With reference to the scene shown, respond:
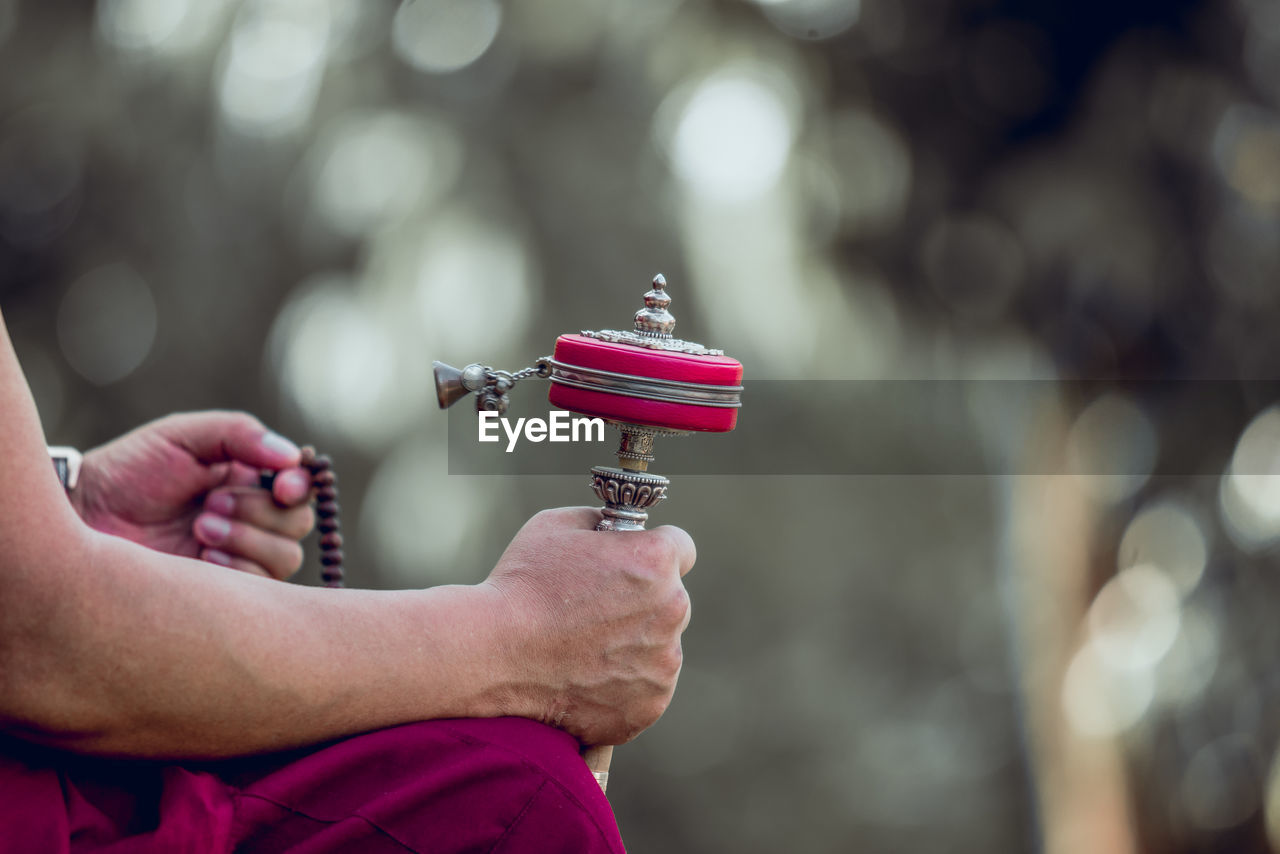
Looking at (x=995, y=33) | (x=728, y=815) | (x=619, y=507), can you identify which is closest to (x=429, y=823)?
(x=619, y=507)

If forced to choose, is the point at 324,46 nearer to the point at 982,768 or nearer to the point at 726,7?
the point at 726,7

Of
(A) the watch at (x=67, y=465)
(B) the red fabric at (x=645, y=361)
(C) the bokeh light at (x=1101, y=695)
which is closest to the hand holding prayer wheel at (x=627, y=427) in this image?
(B) the red fabric at (x=645, y=361)

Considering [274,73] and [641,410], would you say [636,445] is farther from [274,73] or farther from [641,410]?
[274,73]

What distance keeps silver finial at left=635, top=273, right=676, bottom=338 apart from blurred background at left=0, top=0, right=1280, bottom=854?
192cm

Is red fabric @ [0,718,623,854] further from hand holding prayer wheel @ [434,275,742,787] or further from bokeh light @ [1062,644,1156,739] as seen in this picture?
bokeh light @ [1062,644,1156,739]

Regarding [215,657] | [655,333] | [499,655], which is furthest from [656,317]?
[215,657]

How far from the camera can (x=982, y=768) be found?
2.81 metres

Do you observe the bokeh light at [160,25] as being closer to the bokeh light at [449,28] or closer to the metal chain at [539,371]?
the bokeh light at [449,28]

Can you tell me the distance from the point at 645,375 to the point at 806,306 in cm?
217

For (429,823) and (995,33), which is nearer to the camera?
(429,823)

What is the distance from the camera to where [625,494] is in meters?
0.86

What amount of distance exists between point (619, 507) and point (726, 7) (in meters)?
2.40

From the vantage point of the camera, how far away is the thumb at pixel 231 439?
1.33 metres

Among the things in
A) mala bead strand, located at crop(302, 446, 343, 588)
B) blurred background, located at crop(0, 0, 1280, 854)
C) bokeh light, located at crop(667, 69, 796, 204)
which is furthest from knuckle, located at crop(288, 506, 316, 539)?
bokeh light, located at crop(667, 69, 796, 204)
